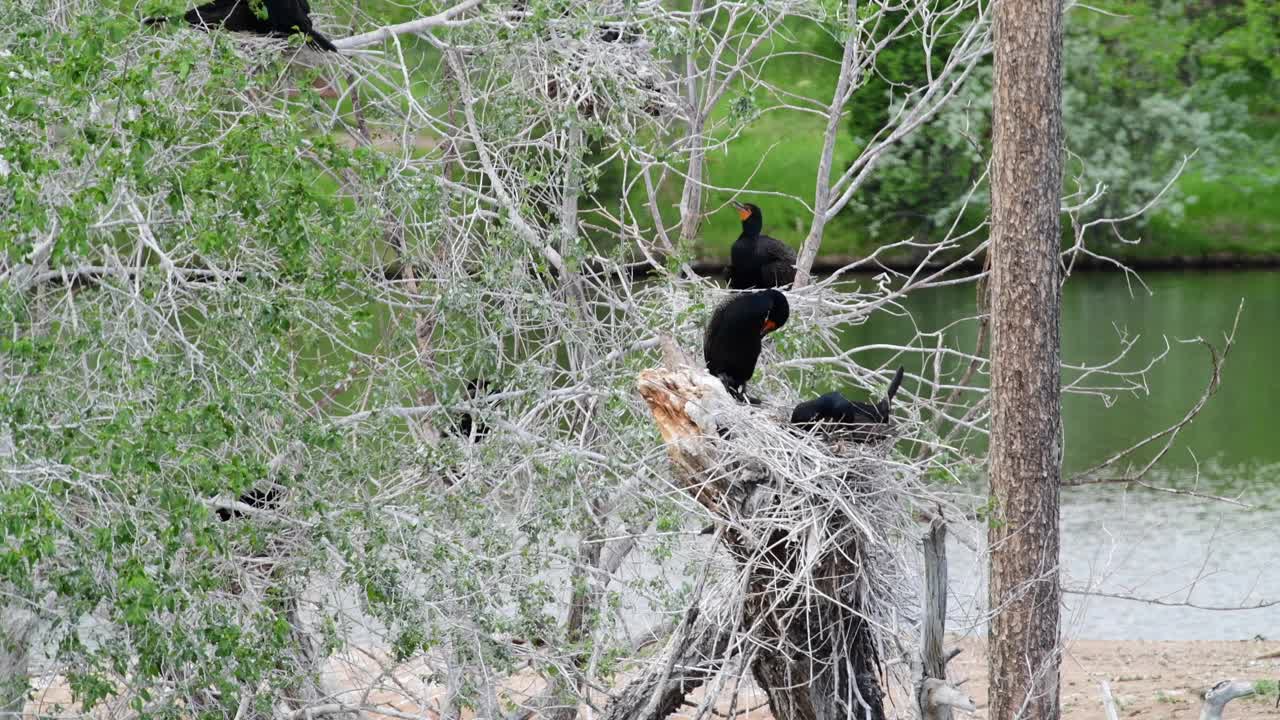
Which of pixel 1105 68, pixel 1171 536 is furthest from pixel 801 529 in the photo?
pixel 1105 68

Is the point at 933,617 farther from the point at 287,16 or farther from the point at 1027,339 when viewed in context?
the point at 287,16

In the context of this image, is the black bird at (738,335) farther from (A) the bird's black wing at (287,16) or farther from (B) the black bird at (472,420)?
(A) the bird's black wing at (287,16)

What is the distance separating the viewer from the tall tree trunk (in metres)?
6.34

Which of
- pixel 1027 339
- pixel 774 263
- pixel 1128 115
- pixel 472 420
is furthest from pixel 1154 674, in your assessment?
pixel 1128 115

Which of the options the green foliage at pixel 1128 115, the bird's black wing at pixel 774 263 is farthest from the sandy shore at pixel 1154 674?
the green foliage at pixel 1128 115

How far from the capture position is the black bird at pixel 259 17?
246 inches

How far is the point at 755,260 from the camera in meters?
7.18

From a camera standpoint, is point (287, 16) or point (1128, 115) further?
point (1128, 115)

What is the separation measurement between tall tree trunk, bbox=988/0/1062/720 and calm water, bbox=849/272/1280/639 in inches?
11.0

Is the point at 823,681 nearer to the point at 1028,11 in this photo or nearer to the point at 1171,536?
the point at 1028,11

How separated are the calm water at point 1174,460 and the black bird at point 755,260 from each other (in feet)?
5.56

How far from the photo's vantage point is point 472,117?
7.02 metres

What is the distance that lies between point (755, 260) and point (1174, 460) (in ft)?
31.6

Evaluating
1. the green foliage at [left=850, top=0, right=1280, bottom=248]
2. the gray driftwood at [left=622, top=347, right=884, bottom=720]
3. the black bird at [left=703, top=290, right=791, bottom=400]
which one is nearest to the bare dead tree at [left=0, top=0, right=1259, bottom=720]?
the gray driftwood at [left=622, top=347, right=884, bottom=720]
